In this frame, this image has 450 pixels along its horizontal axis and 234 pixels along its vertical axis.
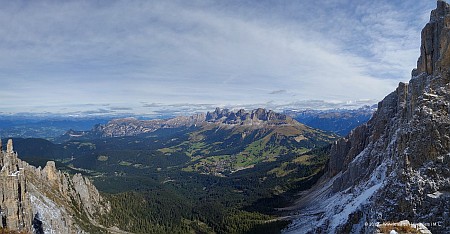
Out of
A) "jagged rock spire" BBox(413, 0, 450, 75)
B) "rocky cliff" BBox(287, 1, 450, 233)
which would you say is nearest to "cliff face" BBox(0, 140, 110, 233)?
"rocky cliff" BBox(287, 1, 450, 233)

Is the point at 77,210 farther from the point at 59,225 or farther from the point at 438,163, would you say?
the point at 438,163

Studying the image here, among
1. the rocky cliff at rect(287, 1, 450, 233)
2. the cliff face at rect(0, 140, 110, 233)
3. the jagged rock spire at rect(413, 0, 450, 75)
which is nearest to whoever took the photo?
the rocky cliff at rect(287, 1, 450, 233)

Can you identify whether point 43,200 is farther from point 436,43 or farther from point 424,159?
point 436,43

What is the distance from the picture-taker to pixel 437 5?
3246 inches

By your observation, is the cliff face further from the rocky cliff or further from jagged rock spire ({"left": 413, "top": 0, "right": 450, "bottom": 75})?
jagged rock spire ({"left": 413, "top": 0, "right": 450, "bottom": 75})

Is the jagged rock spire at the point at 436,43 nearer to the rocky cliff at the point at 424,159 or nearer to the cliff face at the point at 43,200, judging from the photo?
the rocky cliff at the point at 424,159

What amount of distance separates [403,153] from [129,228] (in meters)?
152

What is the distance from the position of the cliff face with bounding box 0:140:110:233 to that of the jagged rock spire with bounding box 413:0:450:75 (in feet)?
360

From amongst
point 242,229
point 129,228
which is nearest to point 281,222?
point 242,229

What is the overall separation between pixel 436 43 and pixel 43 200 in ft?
459

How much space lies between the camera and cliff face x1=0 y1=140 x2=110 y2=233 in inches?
3582

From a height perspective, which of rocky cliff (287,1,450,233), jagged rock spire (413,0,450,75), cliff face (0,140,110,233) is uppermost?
jagged rock spire (413,0,450,75)

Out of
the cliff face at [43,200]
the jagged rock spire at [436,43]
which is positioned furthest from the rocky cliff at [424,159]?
the cliff face at [43,200]

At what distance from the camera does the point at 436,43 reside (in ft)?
257
